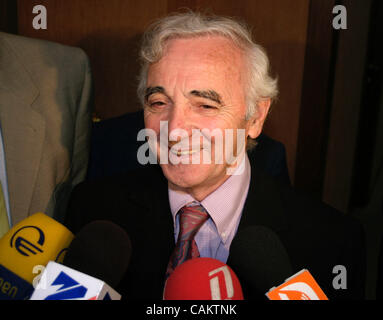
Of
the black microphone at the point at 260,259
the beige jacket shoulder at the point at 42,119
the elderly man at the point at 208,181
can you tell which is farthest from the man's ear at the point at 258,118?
the beige jacket shoulder at the point at 42,119

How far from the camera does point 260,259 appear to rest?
753 mm

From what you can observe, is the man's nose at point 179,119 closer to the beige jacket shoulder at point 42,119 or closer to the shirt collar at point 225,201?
the shirt collar at point 225,201

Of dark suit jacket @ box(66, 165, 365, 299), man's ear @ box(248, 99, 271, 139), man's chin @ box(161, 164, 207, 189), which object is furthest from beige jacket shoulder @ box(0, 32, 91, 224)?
man's ear @ box(248, 99, 271, 139)

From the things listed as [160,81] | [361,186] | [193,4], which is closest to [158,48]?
[160,81]

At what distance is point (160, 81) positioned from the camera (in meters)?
1.00

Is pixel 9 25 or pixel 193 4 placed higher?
pixel 193 4

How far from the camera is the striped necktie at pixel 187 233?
103 centimetres

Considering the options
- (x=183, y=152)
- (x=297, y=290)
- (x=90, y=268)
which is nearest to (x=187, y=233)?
(x=183, y=152)

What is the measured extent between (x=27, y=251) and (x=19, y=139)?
696mm

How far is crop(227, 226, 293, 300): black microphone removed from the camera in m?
0.73

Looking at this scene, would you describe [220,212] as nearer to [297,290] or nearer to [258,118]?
[258,118]

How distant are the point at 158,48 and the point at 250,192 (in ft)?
1.75

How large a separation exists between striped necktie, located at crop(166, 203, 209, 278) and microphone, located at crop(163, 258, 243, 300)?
1.06 ft
